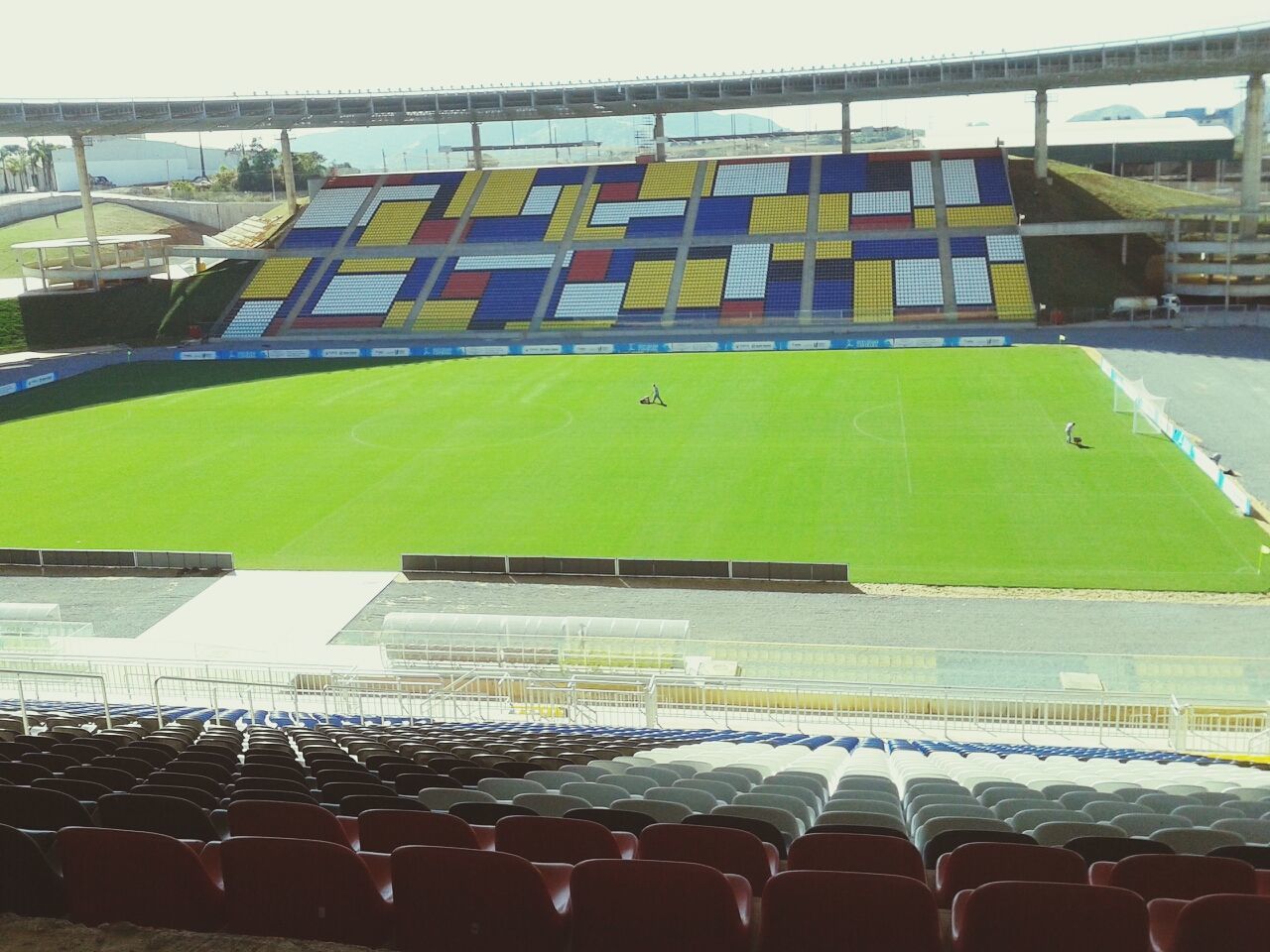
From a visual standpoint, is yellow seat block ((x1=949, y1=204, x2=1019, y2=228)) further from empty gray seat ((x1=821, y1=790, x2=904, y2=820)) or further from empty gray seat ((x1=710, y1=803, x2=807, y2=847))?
empty gray seat ((x1=710, y1=803, x2=807, y2=847))

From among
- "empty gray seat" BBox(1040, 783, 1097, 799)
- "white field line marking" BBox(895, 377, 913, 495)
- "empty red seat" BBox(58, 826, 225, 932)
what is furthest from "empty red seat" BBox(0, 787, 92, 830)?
"white field line marking" BBox(895, 377, 913, 495)

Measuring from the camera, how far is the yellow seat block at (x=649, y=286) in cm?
6688

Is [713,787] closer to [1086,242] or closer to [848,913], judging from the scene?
[848,913]

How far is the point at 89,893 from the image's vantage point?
5.36m

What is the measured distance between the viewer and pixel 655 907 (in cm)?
480

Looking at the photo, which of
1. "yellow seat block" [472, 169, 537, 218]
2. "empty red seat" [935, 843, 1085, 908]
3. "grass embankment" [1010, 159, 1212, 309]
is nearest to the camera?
"empty red seat" [935, 843, 1085, 908]

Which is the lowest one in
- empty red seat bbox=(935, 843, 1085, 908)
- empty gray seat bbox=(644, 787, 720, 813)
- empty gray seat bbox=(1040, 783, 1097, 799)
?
empty gray seat bbox=(1040, 783, 1097, 799)

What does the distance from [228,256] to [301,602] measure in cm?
5515

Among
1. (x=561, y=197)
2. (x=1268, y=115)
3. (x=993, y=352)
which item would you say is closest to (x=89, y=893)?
(x=993, y=352)

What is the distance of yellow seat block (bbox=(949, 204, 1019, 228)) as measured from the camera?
68.8 m

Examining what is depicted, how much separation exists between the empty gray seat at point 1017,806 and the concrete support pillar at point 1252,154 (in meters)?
61.4

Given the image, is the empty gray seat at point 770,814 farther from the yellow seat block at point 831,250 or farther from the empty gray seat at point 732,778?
the yellow seat block at point 831,250

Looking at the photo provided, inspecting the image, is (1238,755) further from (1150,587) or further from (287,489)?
(287,489)

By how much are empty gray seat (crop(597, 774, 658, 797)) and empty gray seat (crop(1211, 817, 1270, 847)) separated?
3.94 metres
